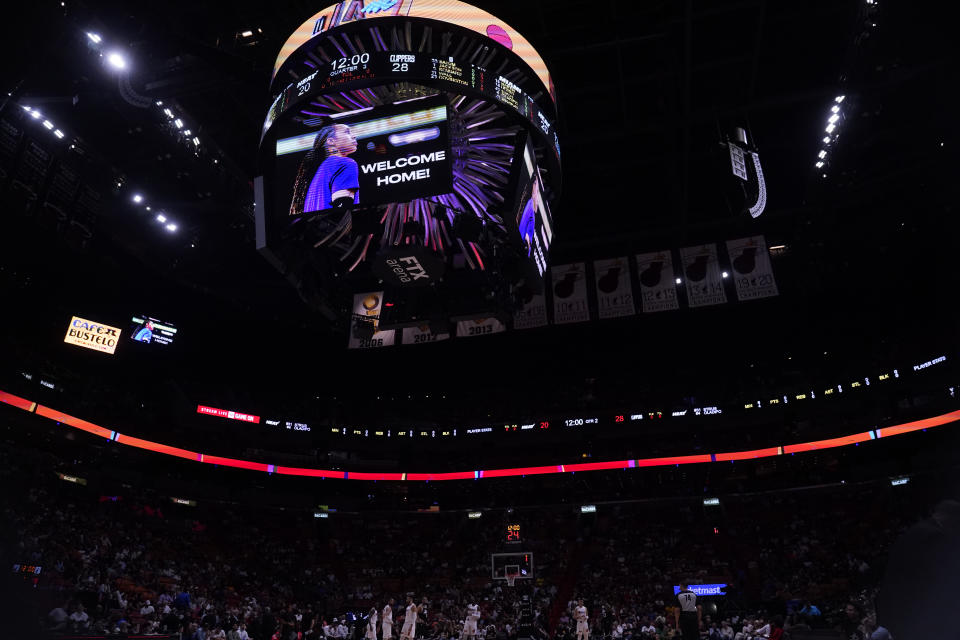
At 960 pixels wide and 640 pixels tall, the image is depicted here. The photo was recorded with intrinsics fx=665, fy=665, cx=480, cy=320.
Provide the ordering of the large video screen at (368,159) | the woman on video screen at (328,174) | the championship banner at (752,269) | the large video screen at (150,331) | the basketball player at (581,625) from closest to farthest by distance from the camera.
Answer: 1. the large video screen at (368,159)
2. the woman on video screen at (328,174)
3. the basketball player at (581,625)
4. the championship banner at (752,269)
5. the large video screen at (150,331)

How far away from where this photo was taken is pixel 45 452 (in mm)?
28094

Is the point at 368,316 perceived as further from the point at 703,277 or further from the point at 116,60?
the point at 703,277

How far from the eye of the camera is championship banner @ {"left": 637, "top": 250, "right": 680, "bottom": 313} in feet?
80.7

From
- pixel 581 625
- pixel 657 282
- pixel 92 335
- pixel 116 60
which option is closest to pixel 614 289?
pixel 657 282

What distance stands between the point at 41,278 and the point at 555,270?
21.7m

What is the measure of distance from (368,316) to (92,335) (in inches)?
750

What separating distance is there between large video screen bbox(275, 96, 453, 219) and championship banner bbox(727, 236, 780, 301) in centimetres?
1543

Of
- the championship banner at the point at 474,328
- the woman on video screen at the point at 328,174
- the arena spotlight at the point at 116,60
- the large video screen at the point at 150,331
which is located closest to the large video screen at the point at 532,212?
the woman on video screen at the point at 328,174

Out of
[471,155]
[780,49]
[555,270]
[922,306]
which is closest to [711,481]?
[922,306]

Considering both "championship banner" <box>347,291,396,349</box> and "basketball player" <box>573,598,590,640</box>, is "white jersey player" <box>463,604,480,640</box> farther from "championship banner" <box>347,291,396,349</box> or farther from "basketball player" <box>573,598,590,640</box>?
"championship banner" <box>347,291,396,349</box>

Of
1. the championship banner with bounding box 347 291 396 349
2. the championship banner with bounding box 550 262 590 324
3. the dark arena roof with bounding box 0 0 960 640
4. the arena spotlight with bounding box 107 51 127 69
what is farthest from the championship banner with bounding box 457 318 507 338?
the arena spotlight with bounding box 107 51 127 69

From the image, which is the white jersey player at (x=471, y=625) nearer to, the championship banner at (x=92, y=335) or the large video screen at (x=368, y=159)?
the large video screen at (x=368, y=159)

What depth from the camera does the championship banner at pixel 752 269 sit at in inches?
920

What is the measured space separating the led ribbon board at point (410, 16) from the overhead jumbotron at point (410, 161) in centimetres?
3
